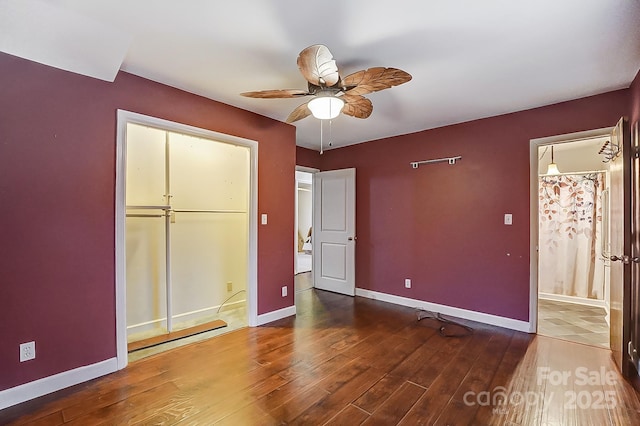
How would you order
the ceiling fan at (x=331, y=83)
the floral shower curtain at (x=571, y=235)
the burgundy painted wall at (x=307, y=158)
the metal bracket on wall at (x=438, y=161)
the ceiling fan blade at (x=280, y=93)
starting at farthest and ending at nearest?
1. the burgundy painted wall at (x=307, y=158)
2. the floral shower curtain at (x=571, y=235)
3. the metal bracket on wall at (x=438, y=161)
4. the ceiling fan blade at (x=280, y=93)
5. the ceiling fan at (x=331, y=83)

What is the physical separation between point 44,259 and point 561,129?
454cm

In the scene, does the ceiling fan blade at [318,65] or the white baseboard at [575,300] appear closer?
the ceiling fan blade at [318,65]

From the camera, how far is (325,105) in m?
2.20

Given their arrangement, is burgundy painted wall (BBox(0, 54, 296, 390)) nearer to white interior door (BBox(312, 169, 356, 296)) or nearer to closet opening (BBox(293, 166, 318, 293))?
white interior door (BBox(312, 169, 356, 296))

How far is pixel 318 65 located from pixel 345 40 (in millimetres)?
334

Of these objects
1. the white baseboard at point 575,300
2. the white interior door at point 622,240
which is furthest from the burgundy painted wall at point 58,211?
the white baseboard at point 575,300

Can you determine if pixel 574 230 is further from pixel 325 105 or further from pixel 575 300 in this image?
pixel 325 105

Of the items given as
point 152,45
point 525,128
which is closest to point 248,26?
point 152,45

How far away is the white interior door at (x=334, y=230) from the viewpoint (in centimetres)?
470

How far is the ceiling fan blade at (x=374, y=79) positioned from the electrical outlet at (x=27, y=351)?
8.95 ft

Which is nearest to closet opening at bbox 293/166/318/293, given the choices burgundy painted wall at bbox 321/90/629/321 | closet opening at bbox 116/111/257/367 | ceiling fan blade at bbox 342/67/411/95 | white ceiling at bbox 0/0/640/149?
burgundy painted wall at bbox 321/90/629/321

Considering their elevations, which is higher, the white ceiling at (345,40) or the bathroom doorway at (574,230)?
the white ceiling at (345,40)

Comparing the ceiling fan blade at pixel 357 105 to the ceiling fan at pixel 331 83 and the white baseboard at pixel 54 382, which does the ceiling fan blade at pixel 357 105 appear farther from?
the white baseboard at pixel 54 382

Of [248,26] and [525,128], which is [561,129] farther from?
[248,26]
